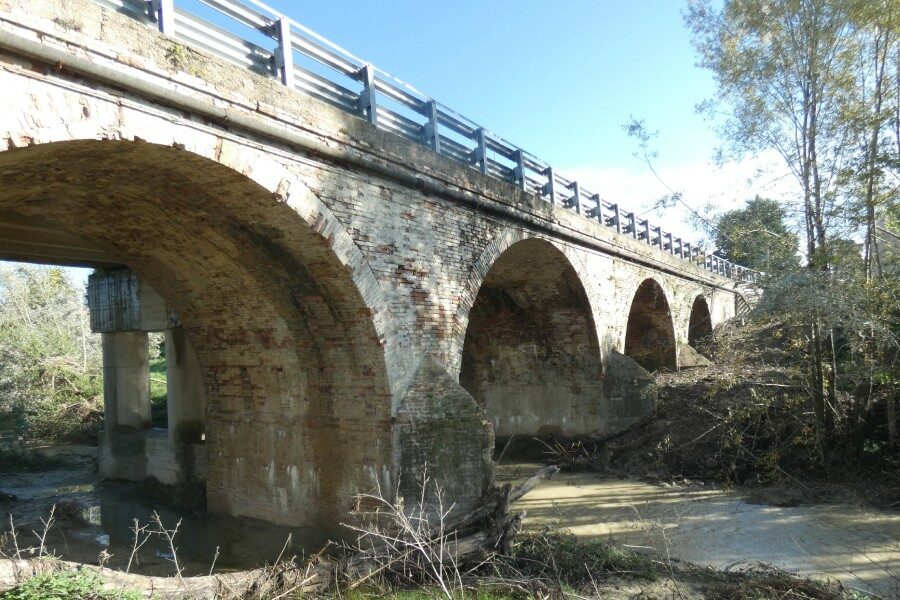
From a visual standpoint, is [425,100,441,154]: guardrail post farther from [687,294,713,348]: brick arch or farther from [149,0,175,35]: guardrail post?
[687,294,713,348]: brick arch

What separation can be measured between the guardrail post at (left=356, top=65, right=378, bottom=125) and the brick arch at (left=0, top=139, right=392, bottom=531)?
156cm

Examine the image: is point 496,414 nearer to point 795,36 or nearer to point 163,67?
point 795,36

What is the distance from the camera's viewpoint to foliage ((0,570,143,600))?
4066 millimetres

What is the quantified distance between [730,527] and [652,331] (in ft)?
33.8

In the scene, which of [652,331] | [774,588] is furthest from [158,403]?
[774,588]

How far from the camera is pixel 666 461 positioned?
10.7m

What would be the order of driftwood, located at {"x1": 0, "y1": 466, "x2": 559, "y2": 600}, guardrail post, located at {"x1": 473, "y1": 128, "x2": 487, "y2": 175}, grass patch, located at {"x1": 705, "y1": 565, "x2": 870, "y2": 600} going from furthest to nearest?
guardrail post, located at {"x1": 473, "y1": 128, "x2": 487, "y2": 175}
grass patch, located at {"x1": 705, "y1": 565, "x2": 870, "y2": 600}
driftwood, located at {"x1": 0, "y1": 466, "x2": 559, "y2": 600}

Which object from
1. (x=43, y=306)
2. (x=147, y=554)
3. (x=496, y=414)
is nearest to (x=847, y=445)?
(x=496, y=414)

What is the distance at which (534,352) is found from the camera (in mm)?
13492

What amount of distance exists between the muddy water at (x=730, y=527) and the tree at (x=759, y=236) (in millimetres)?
3213

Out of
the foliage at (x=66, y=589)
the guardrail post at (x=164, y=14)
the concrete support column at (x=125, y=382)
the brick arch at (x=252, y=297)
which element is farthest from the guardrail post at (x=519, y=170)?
the foliage at (x=66, y=589)

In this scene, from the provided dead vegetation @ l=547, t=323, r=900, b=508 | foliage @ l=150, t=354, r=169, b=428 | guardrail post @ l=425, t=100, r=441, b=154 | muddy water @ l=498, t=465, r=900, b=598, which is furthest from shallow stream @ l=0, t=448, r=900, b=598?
guardrail post @ l=425, t=100, r=441, b=154

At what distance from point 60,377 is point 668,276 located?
17.0m

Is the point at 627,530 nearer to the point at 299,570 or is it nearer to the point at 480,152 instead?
the point at 299,570
